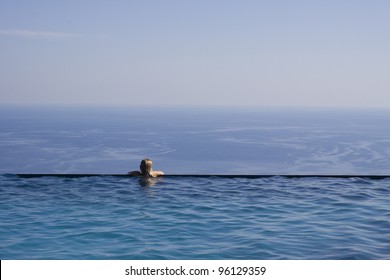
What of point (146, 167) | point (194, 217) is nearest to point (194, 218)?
point (194, 217)

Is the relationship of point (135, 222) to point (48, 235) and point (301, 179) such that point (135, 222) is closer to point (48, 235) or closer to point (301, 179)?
point (48, 235)

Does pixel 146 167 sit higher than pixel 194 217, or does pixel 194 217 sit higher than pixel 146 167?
pixel 146 167

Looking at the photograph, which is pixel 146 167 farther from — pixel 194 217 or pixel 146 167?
pixel 194 217

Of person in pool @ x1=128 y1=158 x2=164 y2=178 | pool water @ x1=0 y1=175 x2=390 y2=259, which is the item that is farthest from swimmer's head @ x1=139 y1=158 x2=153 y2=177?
pool water @ x1=0 y1=175 x2=390 y2=259

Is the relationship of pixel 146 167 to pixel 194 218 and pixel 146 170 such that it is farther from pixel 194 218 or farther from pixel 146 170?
pixel 194 218

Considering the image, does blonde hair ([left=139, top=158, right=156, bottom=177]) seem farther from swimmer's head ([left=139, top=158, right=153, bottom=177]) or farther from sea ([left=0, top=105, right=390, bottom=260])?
sea ([left=0, top=105, right=390, bottom=260])

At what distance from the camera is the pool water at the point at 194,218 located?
26.5ft

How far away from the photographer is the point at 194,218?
10.1 metres

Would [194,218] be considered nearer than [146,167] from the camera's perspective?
Yes

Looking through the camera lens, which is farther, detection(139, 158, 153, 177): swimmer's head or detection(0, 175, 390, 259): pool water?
detection(139, 158, 153, 177): swimmer's head

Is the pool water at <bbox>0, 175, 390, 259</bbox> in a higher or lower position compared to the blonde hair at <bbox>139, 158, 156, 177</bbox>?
lower

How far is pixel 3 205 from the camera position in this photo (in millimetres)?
11039

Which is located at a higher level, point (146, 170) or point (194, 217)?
point (146, 170)

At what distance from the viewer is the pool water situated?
26.5 feet
